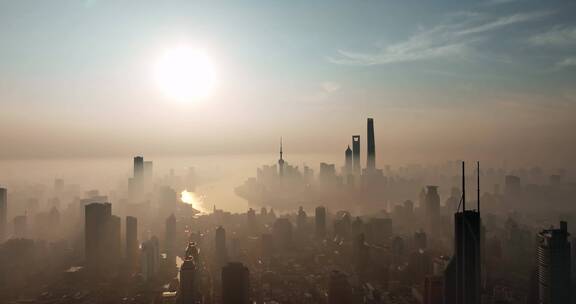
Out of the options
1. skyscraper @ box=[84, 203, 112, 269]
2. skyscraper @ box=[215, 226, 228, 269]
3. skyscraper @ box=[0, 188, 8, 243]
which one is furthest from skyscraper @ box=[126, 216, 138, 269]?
skyscraper @ box=[0, 188, 8, 243]

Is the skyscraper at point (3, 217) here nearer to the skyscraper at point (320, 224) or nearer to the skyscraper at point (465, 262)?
the skyscraper at point (320, 224)

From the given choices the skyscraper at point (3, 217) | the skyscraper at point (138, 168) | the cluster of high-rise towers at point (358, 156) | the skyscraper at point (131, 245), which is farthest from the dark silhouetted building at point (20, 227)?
the cluster of high-rise towers at point (358, 156)

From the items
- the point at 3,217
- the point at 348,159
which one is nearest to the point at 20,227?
the point at 3,217

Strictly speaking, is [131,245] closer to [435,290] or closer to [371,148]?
[435,290]

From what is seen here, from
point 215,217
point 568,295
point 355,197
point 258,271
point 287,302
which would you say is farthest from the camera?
point 355,197

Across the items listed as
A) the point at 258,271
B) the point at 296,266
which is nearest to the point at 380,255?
the point at 296,266

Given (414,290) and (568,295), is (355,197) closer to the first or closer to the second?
(414,290)

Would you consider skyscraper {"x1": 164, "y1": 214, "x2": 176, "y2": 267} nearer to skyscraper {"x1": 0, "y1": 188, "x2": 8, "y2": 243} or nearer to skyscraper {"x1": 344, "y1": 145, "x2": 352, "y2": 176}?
skyscraper {"x1": 0, "y1": 188, "x2": 8, "y2": 243}
